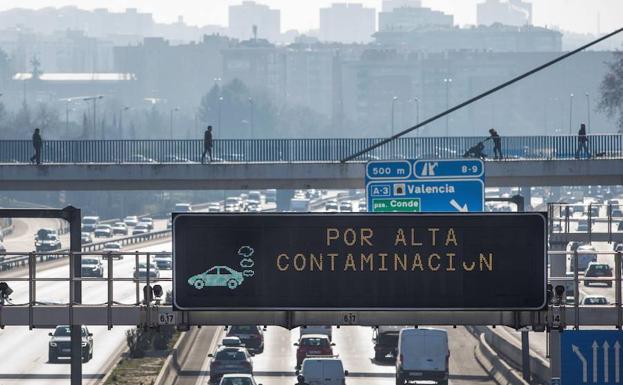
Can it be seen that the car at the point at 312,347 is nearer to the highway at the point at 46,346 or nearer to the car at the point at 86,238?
the highway at the point at 46,346

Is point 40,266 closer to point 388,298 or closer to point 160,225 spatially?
point 160,225

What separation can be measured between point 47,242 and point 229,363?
73469 millimetres

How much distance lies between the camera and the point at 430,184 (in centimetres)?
3697

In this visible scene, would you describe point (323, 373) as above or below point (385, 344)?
above

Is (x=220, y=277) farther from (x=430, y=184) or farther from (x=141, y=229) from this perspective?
(x=141, y=229)

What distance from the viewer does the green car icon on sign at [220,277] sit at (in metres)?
25.8

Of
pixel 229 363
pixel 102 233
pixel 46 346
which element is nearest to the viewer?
pixel 229 363

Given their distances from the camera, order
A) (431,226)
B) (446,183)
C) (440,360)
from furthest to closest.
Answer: (440,360)
(446,183)
(431,226)

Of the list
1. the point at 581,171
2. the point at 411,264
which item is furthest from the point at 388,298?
the point at 581,171

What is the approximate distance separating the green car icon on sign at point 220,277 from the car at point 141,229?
135 meters

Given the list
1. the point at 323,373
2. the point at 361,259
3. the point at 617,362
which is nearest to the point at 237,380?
the point at 323,373

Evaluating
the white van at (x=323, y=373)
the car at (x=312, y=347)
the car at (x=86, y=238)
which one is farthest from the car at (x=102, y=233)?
the white van at (x=323, y=373)

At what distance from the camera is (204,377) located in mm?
66812

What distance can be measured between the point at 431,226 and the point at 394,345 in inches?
1934
